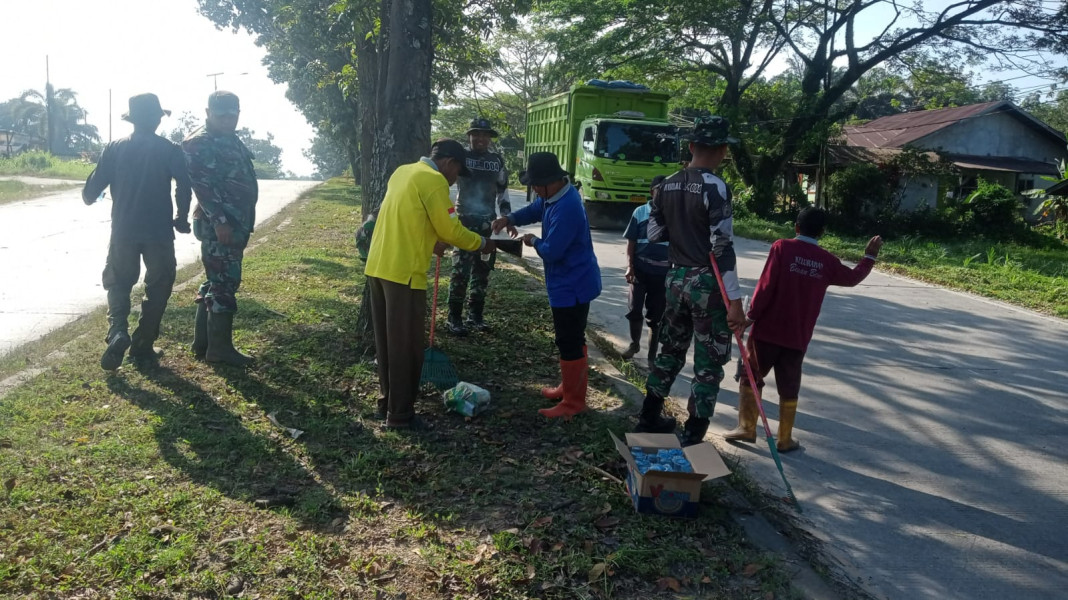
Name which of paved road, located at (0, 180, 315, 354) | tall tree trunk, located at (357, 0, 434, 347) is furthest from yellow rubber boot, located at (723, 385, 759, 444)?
paved road, located at (0, 180, 315, 354)

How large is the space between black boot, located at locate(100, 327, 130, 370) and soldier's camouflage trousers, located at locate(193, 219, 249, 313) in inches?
24.7

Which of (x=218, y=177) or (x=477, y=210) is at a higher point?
(x=218, y=177)

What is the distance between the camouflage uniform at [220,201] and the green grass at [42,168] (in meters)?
38.0

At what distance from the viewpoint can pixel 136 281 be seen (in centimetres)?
595

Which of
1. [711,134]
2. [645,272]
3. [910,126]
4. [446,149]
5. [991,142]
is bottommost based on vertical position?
[645,272]

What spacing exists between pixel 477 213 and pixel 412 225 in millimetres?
2880

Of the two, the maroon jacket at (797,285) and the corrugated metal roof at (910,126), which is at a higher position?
the corrugated metal roof at (910,126)

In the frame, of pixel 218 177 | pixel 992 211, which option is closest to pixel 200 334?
pixel 218 177

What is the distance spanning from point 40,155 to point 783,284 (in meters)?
48.4

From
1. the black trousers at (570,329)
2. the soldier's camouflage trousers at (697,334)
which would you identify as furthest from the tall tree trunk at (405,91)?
the soldier's camouflage trousers at (697,334)

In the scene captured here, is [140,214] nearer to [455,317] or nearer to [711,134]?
[455,317]

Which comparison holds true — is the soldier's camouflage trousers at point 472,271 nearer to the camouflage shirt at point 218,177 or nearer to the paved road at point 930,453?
the paved road at point 930,453

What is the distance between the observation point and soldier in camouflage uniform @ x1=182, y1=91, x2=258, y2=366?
591 centimetres

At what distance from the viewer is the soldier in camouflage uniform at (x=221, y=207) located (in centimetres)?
591
